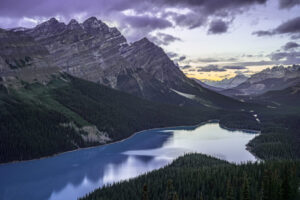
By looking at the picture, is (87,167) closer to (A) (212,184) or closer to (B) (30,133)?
(B) (30,133)

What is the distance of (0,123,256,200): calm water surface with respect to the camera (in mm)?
106250

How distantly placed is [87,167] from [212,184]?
2655 inches

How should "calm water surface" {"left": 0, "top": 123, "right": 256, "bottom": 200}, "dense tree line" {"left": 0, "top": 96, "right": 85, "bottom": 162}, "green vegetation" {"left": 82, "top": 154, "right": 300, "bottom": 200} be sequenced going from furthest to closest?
"dense tree line" {"left": 0, "top": 96, "right": 85, "bottom": 162} → "calm water surface" {"left": 0, "top": 123, "right": 256, "bottom": 200} → "green vegetation" {"left": 82, "top": 154, "right": 300, "bottom": 200}

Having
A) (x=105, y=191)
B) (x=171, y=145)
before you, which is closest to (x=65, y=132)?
(x=171, y=145)

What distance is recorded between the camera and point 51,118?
173750mm

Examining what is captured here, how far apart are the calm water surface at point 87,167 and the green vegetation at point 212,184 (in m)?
A: 21.0

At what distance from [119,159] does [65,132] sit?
115 feet

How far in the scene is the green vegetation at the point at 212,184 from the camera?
75.1m

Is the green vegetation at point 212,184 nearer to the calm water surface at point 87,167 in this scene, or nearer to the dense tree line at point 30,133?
the calm water surface at point 87,167

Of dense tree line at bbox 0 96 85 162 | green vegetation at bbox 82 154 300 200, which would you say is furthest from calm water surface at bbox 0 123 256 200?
green vegetation at bbox 82 154 300 200

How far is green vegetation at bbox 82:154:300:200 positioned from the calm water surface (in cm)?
2095

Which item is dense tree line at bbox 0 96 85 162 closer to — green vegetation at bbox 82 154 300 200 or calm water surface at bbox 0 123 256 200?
calm water surface at bbox 0 123 256 200

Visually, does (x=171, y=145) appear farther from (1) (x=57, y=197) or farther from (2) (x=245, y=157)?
(1) (x=57, y=197)

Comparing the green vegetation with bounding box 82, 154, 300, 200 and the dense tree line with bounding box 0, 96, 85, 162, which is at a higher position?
the dense tree line with bounding box 0, 96, 85, 162
